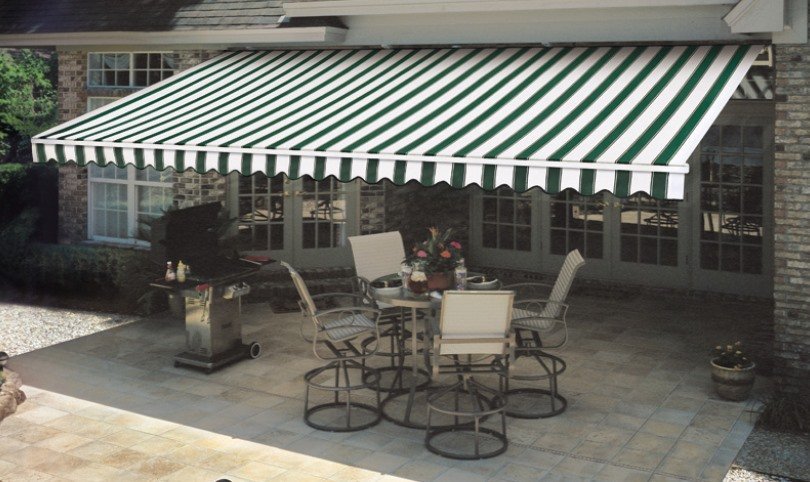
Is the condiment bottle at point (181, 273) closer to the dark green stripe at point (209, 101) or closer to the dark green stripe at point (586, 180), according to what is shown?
the dark green stripe at point (209, 101)

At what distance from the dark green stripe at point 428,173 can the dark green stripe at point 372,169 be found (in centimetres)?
52

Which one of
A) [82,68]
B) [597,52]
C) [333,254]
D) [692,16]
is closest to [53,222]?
[82,68]

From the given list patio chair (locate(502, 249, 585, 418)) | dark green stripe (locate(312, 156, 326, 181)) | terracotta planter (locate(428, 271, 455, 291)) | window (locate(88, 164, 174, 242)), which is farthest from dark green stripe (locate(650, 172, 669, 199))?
window (locate(88, 164, 174, 242))

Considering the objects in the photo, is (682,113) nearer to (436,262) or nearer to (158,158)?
(436,262)

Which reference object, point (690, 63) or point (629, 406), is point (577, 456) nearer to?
point (629, 406)

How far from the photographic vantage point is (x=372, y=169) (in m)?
10.3

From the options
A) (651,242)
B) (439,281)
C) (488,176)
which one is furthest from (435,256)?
(651,242)

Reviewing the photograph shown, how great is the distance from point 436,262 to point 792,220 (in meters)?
3.92

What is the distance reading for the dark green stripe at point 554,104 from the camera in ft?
32.7

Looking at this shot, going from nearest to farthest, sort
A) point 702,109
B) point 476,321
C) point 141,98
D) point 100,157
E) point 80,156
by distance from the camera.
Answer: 1. point 476,321
2. point 702,109
3. point 100,157
4. point 80,156
5. point 141,98

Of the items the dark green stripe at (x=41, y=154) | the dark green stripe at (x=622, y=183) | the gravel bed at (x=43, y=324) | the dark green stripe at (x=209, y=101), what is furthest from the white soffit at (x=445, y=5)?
the gravel bed at (x=43, y=324)

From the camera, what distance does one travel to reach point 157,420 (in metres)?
10.5

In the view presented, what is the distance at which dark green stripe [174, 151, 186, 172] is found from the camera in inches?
453

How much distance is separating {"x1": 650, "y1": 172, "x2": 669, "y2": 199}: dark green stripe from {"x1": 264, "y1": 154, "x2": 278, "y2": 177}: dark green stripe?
14.0ft
